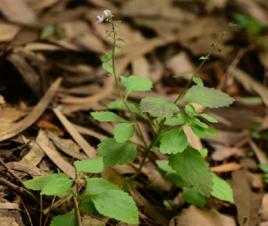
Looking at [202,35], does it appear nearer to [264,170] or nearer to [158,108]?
[264,170]

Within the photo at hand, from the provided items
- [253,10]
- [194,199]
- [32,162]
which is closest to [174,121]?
[194,199]

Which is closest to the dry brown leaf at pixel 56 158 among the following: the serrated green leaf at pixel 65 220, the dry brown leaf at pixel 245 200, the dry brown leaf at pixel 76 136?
the dry brown leaf at pixel 76 136

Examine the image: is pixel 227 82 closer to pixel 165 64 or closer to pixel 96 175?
pixel 165 64

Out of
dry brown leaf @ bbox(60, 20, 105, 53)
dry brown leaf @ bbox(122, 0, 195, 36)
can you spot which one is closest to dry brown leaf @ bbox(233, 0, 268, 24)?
dry brown leaf @ bbox(122, 0, 195, 36)

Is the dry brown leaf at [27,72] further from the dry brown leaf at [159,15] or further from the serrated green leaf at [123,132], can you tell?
the dry brown leaf at [159,15]

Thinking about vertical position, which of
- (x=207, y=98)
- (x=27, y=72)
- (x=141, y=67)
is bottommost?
(x=141, y=67)

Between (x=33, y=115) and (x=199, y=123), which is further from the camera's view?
(x=33, y=115)

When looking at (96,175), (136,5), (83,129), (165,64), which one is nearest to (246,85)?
(165,64)
